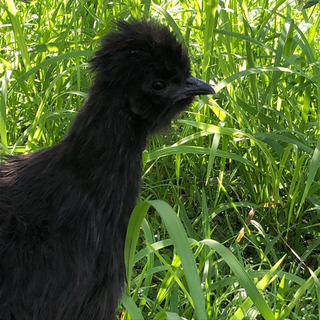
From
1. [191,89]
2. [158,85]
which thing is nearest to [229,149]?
[191,89]

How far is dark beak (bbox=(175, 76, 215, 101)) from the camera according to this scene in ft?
7.09

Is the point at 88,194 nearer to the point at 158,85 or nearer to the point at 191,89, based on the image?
the point at 158,85

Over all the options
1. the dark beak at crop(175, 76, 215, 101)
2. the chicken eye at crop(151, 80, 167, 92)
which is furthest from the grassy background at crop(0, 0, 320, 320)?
the chicken eye at crop(151, 80, 167, 92)

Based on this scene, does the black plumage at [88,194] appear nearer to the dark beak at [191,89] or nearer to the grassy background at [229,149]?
the dark beak at [191,89]

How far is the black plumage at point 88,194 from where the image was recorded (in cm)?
176

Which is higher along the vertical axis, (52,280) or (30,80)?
(30,80)

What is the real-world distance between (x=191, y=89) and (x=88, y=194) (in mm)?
602

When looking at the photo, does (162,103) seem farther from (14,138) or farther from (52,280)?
→ (14,138)

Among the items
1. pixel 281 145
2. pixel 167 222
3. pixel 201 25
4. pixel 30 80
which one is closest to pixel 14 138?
pixel 30 80

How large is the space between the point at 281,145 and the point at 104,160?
3.85ft

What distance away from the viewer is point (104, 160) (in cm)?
189

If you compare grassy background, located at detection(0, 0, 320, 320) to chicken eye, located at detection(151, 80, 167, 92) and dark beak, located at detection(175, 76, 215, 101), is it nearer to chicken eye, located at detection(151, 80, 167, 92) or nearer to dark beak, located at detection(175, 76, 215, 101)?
dark beak, located at detection(175, 76, 215, 101)

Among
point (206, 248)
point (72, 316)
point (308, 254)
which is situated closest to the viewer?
point (72, 316)

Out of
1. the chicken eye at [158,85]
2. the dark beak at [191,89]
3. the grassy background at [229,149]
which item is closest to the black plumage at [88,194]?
the chicken eye at [158,85]
